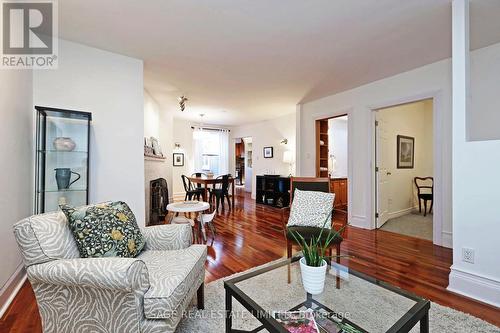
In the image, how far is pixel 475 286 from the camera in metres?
1.85

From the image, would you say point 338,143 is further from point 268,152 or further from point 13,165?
point 13,165

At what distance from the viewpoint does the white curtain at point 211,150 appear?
7.54 m

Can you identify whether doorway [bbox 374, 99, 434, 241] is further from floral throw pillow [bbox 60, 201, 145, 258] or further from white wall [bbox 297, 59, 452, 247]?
floral throw pillow [bbox 60, 201, 145, 258]

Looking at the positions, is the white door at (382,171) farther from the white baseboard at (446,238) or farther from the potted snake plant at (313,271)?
the potted snake plant at (313,271)

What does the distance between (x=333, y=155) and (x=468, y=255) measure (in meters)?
4.44

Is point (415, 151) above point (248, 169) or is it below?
above

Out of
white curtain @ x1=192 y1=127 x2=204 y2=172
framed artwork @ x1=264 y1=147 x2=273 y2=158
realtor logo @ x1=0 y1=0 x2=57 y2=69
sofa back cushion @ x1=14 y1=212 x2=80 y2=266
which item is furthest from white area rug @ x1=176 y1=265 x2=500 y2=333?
white curtain @ x1=192 y1=127 x2=204 y2=172

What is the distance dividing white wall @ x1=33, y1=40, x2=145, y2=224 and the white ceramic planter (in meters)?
2.43

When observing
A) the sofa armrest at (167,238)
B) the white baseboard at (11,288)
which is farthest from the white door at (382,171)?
the white baseboard at (11,288)

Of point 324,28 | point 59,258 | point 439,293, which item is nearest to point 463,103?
point 324,28

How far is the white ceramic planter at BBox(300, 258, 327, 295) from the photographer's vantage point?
4.02ft

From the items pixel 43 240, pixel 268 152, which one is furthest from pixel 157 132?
pixel 43 240

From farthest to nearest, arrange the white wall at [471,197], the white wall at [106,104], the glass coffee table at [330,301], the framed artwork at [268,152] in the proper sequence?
the framed artwork at [268,152] → the white wall at [106,104] → the white wall at [471,197] → the glass coffee table at [330,301]

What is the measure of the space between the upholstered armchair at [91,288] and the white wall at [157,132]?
2742 mm
